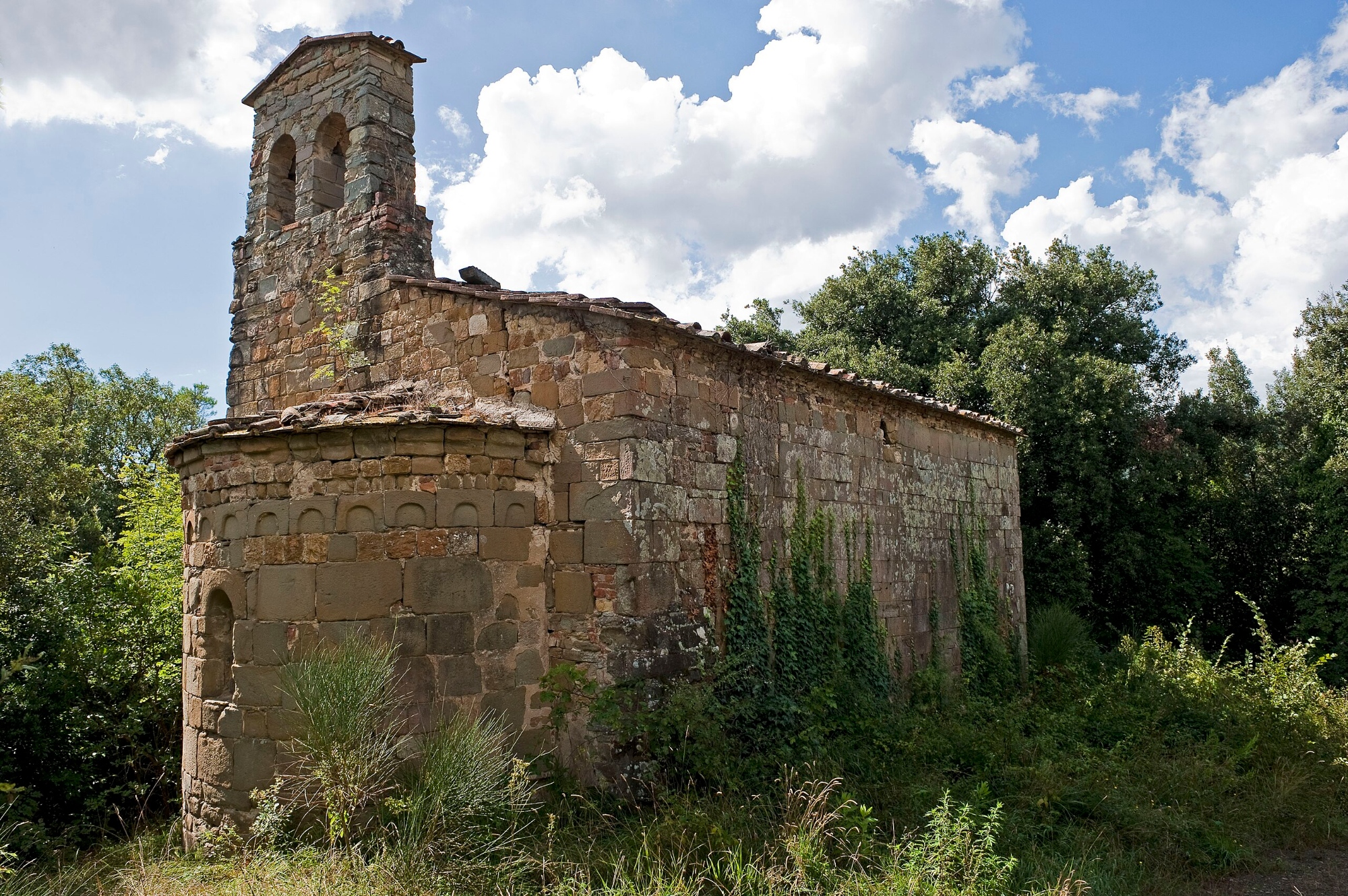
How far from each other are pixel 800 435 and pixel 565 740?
4006 millimetres

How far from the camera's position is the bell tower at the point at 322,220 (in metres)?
9.41

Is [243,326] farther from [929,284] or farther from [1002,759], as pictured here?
[929,284]

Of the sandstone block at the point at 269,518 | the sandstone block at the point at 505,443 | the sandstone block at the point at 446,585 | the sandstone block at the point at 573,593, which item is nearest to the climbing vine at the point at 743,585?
the sandstone block at the point at 573,593

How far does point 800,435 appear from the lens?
944cm

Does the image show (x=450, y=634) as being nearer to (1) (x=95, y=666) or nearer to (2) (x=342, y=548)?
(2) (x=342, y=548)

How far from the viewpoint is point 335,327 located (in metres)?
9.55

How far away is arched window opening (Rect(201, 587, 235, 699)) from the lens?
22.7 feet

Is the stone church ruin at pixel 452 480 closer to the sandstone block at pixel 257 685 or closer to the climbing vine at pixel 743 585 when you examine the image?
the sandstone block at pixel 257 685

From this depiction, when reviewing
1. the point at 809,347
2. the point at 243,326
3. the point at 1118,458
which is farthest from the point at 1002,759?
the point at 809,347

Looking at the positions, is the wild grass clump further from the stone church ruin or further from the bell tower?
the bell tower

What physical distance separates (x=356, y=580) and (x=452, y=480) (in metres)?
0.98

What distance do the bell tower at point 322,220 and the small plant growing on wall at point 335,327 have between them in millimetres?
13

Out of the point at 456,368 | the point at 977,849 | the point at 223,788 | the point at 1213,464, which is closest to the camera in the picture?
the point at 977,849

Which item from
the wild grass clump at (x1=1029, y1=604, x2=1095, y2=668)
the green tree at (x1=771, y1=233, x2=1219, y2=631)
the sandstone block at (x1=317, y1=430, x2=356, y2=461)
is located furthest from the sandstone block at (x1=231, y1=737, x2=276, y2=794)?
the green tree at (x1=771, y1=233, x2=1219, y2=631)
